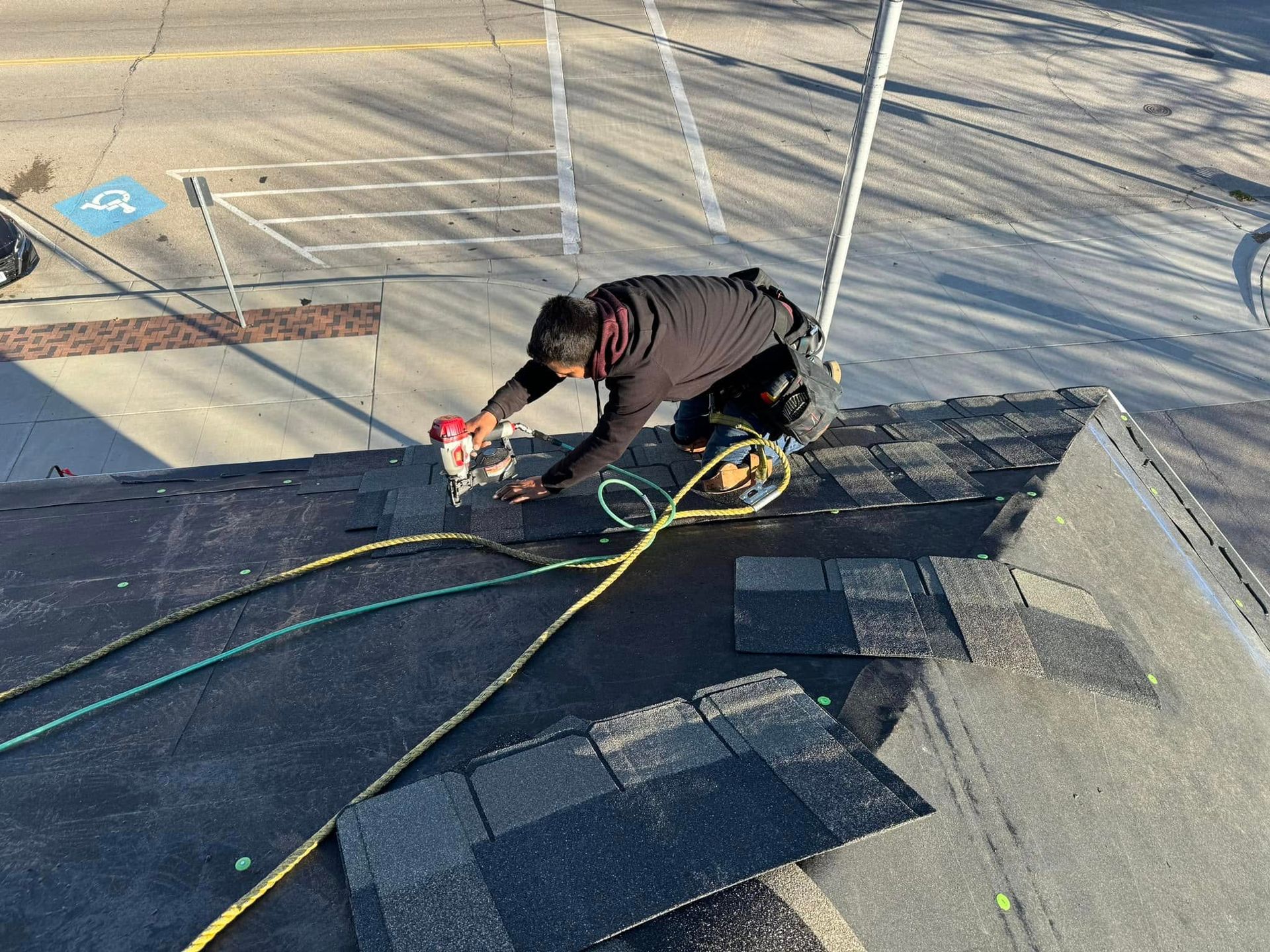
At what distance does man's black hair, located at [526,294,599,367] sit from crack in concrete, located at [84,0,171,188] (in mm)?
10982

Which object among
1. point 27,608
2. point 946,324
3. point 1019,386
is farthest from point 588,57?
point 27,608

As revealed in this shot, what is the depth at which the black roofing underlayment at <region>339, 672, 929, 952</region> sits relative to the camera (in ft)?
7.38

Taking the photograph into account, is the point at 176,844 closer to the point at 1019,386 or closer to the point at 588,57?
the point at 1019,386

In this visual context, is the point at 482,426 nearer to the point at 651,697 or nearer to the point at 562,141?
the point at 651,697

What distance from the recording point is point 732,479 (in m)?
4.43

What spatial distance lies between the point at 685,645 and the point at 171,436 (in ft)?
21.2

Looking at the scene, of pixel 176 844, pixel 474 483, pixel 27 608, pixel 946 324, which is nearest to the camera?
pixel 176 844

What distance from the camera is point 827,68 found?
14148mm

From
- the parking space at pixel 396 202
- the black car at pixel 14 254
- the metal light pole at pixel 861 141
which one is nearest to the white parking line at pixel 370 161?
the parking space at pixel 396 202

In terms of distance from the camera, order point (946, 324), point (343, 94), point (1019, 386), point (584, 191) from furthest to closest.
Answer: point (343, 94), point (584, 191), point (946, 324), point (1019, 386)

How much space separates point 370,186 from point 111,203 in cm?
347

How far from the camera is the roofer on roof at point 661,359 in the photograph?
362 cm

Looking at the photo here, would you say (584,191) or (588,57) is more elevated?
(588,57)

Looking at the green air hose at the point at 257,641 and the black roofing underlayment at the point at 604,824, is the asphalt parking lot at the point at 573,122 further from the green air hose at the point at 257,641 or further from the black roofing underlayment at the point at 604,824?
the black roofing underlayment at the point at 604,824
